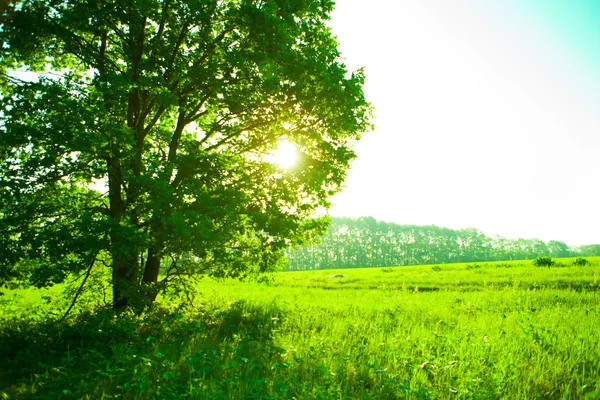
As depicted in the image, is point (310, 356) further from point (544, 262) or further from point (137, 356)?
point (544, 262)

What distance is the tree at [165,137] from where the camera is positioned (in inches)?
308

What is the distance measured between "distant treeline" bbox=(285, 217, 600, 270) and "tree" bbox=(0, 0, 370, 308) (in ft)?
371

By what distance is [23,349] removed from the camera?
265 inches

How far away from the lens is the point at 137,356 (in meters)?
5.50

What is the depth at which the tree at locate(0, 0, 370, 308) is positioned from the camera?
25.6 ft

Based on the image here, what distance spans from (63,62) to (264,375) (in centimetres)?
1331

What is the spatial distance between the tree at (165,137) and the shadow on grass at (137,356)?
1318 mm

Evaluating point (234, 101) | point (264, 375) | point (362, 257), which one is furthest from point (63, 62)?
point (362, 257)

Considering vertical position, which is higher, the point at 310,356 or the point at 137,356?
the point at 137,356

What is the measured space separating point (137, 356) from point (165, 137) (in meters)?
8.54

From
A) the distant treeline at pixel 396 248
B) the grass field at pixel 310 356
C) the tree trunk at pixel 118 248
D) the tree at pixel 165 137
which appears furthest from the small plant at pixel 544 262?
the distant treeline at pixel 396 248

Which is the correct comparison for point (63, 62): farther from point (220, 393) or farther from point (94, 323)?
point (220, 393)

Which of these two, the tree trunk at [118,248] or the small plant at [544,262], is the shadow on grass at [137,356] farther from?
the small plant at [544,262]

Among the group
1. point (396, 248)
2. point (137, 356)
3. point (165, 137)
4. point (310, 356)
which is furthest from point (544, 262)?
point (396, 248)
